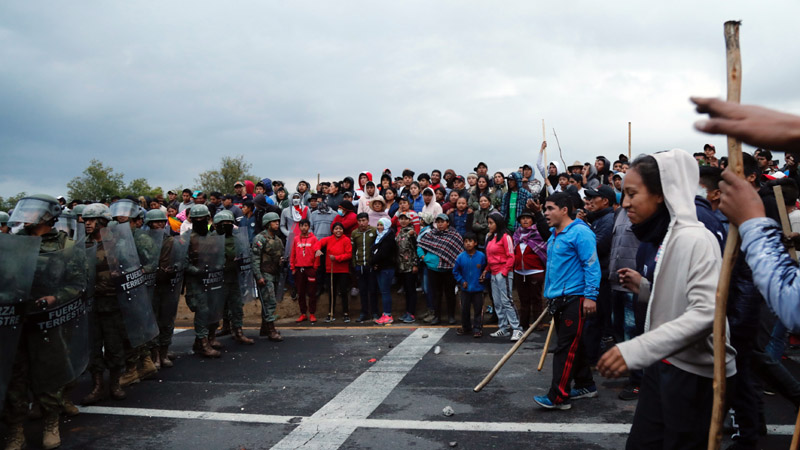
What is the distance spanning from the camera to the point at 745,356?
4281 millimetres

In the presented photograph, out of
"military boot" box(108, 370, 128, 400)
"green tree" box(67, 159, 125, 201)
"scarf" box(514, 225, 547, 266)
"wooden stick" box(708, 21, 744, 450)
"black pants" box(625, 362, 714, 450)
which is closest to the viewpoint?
"wooden stick" box(708, 21, 744, 450)

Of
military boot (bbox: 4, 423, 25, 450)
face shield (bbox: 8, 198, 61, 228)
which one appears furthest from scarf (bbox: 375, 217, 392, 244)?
military boot (bbox: 4, 423, 25, 450)

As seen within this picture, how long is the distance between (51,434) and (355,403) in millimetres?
2776

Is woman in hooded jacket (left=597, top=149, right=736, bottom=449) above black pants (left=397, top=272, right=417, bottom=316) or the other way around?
above

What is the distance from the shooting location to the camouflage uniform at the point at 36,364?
492 cm

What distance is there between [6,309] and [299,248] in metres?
6.62

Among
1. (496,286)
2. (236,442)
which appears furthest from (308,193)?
(236,442)

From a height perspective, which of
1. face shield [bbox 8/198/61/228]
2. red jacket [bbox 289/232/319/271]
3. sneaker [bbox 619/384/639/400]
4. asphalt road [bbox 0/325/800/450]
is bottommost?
asphalt road [bbox 0/325/800/450]

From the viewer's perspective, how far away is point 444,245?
33.4 ft

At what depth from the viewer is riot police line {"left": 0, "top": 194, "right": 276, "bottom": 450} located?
490 centimetres

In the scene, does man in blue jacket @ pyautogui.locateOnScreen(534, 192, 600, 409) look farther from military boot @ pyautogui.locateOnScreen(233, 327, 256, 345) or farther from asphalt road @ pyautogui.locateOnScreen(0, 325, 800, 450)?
military boot @ pyautogui.locateOnScreen(233, 327, 256, 345)

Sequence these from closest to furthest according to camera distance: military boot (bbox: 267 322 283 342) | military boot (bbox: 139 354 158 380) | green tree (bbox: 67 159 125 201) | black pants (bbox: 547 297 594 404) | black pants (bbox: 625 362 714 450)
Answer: black pants (bbox: 625 362 714 450) < black pants (bbox: 547 297 594 404) < military boot (bbox: 139 354 158 380) < military boot (bbox: 267 322 283 342) < green tree (bbox: 67 159 125 201)

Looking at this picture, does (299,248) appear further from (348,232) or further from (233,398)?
(233,398)

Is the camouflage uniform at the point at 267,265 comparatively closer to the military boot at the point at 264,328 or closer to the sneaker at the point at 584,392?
the military boot at the point at 264,328
